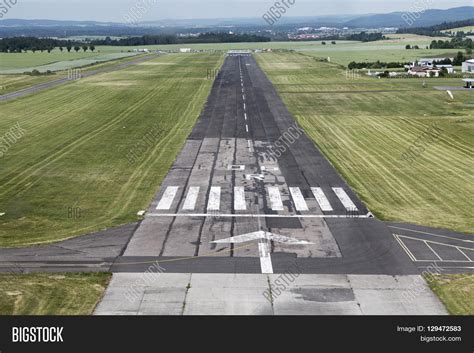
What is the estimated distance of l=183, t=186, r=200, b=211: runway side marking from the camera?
3209 cm

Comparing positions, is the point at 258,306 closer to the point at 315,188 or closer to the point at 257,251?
the point at 257,251

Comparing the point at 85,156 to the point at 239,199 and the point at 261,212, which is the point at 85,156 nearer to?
the point at 239,199

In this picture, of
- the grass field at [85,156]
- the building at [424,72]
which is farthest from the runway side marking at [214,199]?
the building at [424,72]

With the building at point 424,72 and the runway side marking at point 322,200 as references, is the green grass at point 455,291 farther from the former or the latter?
the building at point 424,72

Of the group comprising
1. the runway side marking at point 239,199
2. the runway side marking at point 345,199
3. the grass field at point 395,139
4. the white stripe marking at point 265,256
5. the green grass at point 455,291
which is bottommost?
the grass field at point 395,139

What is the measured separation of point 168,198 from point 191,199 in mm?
1492

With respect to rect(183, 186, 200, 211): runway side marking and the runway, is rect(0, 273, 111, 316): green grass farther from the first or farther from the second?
rect(183, 186, 200, 211): runway side marking

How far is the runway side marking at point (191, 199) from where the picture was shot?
3209cm

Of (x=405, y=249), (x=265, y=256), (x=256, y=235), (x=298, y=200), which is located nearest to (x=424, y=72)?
(x=298, y=200)

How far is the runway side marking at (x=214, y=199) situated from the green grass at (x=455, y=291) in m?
13.3

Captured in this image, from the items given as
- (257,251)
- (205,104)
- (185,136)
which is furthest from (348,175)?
(205,104)

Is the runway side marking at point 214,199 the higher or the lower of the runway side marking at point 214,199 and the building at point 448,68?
the higher

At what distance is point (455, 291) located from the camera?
22172 millimetres
